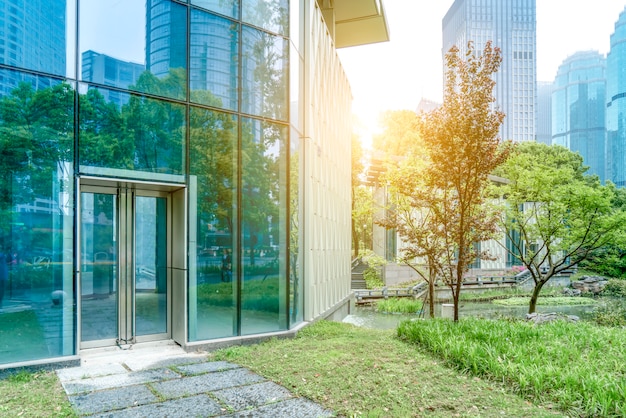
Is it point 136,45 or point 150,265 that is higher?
point 136,45

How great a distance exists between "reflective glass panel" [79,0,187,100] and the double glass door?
168cm

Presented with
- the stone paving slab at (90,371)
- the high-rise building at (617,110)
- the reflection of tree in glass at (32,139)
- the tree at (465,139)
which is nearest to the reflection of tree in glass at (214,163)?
the reflection of tree in glass at (32,139)

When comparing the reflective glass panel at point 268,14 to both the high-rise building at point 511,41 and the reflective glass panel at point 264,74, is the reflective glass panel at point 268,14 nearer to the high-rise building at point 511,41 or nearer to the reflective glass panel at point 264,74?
the reflective glass panel at point 264,74

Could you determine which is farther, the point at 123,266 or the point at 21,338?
Answer: the point at 123,266

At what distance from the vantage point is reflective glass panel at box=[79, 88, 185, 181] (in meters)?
6.61

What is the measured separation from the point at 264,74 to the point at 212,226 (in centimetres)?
295

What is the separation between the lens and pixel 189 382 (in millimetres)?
5738

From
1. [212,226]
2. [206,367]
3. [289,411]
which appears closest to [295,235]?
[212,226]

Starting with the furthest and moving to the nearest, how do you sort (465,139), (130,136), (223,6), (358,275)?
(358,275)
(465,139)
(223,6)
(130,136)

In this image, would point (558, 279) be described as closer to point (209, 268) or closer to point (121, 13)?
point (209, 268)

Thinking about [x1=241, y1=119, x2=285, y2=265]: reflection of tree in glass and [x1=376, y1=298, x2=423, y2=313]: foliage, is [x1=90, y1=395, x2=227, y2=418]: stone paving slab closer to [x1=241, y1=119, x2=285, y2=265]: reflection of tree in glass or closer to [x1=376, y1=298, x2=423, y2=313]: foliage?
[x1=241, y1=119, x2=285, y2=265]: reflection of tree in glass

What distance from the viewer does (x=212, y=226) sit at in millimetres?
7770

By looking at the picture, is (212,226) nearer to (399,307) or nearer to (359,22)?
(359,22)

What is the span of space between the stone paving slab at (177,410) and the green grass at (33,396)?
1.64 ft
